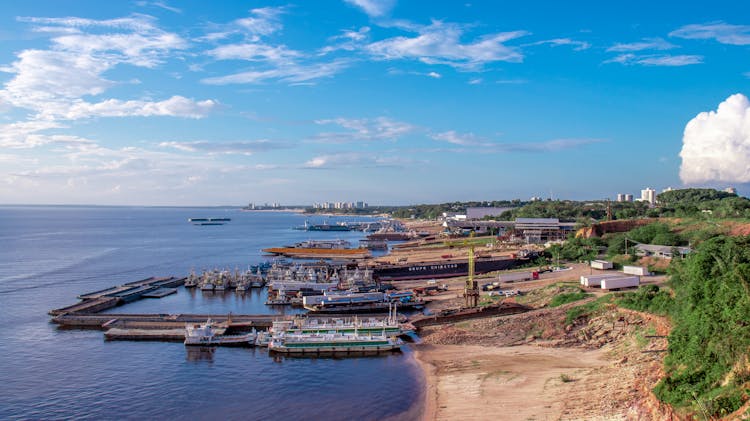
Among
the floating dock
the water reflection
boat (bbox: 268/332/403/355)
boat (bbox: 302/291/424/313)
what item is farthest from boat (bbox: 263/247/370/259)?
boat (bbox: 268/332/403/355)

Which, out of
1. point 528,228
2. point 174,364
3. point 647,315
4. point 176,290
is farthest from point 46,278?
point 528,228

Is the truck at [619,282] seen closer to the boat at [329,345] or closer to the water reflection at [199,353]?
the boat at [329,345]

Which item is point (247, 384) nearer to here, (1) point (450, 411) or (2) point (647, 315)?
(1) point (450, 411)

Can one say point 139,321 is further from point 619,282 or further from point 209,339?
point 619,282

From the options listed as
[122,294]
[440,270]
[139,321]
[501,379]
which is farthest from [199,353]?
[440,270]

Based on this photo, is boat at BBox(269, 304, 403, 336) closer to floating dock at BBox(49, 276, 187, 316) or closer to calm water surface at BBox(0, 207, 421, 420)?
calm water surface at BBox(0, 207, 421, 420)

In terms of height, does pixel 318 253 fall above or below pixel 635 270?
below
